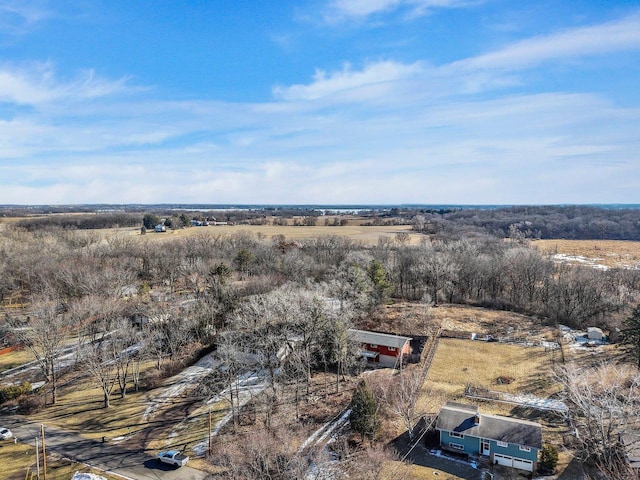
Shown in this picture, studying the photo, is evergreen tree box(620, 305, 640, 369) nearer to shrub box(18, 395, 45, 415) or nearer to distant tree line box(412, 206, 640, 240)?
shrub box(18, 395, 45, 415)

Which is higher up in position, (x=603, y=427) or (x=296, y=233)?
(x=296, y=233)

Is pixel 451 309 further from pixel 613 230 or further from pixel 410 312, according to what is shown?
pixel 613 230

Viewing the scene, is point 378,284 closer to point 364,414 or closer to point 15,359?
point 364,414

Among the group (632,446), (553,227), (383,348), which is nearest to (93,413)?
(383,348)

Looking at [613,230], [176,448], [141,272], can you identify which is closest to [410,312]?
[176,448]

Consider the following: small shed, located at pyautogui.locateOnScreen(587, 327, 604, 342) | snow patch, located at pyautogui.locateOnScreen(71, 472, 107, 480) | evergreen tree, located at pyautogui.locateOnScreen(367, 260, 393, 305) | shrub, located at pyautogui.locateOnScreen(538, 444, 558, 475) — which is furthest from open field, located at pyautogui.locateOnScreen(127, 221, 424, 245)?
snow patch, located at pyautogui.locateOnScreen(71, 472, 107, 480)
